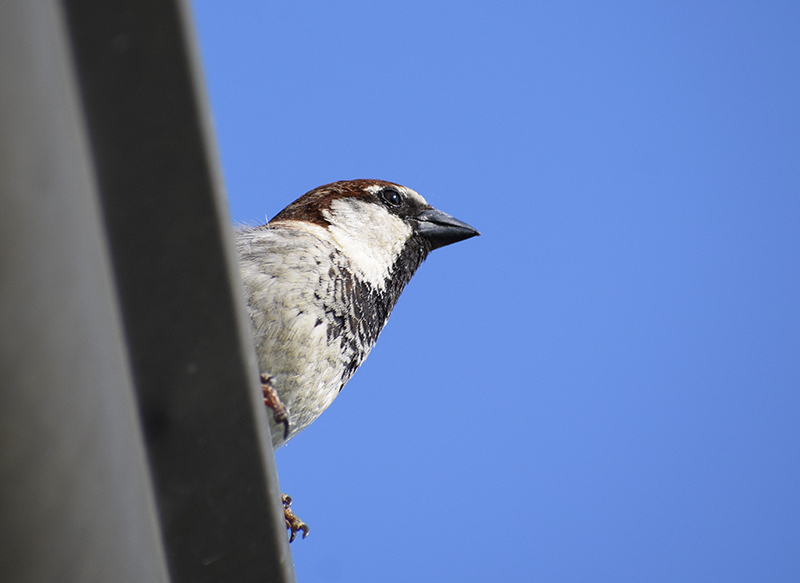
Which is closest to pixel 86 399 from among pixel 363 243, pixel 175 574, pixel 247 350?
pixel 247 350

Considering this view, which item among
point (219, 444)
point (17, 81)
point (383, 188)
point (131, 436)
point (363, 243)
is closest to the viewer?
point (17, 81)

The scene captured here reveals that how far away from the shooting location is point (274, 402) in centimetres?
155

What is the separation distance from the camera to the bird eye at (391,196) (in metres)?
2.38

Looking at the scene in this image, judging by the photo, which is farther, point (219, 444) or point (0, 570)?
point (219, 444)

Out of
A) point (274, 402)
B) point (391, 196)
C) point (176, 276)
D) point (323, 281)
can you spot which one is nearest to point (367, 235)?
→ point (391, 196)

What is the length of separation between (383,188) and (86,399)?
6.61 ft

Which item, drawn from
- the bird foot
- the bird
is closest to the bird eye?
the bird

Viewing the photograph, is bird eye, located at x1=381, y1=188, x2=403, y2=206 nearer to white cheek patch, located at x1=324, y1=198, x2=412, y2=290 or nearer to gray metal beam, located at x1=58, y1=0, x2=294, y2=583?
white cheek patch, located at x1=324, y1=198, x2=412, y2=290

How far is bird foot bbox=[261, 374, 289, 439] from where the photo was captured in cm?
154

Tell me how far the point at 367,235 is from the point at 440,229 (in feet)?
1.01

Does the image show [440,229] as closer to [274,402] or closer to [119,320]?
[274,402]

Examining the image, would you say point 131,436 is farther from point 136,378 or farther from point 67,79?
point 67,79

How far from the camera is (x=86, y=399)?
0.42 meters

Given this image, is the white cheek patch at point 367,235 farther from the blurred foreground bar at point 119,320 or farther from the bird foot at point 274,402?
the blurred foreground bar at point 119,320
